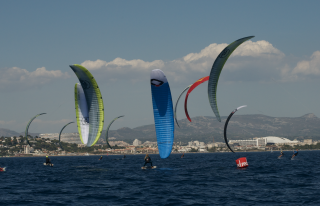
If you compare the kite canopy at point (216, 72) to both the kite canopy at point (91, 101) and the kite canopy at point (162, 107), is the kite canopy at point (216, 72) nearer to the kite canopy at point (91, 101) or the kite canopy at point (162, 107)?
the kite canopy at point (162, 107)

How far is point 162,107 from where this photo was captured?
42531 millimetres

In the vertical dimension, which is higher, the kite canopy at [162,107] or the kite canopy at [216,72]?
the kite canopy at [216,72]

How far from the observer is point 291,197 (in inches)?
1048

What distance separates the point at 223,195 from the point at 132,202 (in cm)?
675

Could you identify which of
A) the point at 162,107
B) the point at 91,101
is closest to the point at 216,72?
the point at 162,107

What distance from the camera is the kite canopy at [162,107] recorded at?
137ft

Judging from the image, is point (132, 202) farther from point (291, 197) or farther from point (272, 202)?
point (291, 197)

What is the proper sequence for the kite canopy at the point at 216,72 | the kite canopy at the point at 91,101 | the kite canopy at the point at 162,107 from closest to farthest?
1. the kite canopy at the point at 162,107
2. the kite canopy at the point at 216,72
3. the kite canopy at the point at 91,101

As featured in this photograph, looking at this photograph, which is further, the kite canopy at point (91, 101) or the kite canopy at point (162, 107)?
the kite canopy at point (91, 101)

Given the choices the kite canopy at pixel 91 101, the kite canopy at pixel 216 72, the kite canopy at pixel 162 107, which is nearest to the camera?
the kite canopy at pixel 162 107

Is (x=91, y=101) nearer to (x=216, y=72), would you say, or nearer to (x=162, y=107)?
(x=162, y=107)

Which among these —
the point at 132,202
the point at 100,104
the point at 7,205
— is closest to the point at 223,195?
the point at 132,202

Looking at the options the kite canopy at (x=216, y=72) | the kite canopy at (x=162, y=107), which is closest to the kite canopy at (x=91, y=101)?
the kite canopy at (x=162, y=107)

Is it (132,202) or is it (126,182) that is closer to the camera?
(132,202)
